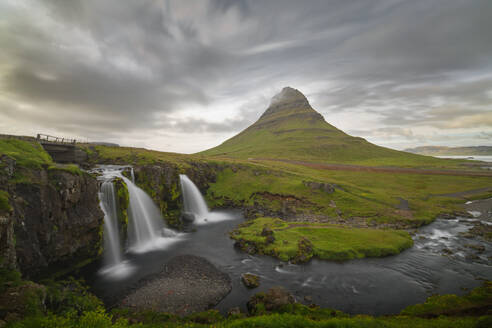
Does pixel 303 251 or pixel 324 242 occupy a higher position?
pixel 324 242

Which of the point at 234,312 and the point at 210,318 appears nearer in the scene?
the point at 210,318

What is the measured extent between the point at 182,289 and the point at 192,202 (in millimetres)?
33490

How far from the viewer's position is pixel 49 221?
22.3m

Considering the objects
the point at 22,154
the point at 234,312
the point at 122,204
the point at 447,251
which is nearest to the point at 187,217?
the point at 122,204

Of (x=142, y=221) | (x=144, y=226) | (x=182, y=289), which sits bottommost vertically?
(x=182, y=289)

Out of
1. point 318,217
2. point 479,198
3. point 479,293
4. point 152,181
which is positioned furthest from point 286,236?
point 479,198

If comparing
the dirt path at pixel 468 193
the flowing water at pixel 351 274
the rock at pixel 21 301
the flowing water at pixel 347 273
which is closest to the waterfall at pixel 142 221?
the flowing water at pixel 347 273

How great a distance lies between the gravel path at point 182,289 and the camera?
61.9ft

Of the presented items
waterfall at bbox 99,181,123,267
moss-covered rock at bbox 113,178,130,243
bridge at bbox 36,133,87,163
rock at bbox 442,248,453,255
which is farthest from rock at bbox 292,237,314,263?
bridge at bbox 36,133,87,163

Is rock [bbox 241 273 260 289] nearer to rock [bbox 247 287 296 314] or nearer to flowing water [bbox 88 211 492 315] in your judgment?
flowing water [bbox 88 211 492 315]

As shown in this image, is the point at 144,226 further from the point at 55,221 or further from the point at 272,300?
the point at 272,300

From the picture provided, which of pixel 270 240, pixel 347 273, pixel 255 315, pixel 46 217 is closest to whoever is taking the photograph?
pixel 255 315

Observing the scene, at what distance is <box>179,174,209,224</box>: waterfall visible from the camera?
51.3m

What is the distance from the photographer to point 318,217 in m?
47.3
